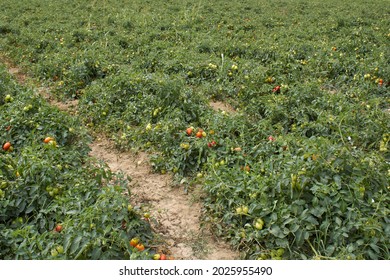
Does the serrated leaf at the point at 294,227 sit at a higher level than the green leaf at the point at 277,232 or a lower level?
higher

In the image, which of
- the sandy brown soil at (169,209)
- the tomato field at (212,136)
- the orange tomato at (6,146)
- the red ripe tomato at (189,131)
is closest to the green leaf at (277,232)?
the tomato field at (212,136)

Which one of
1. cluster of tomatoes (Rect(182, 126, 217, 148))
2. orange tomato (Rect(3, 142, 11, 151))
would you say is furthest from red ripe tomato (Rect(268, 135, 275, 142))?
orange tomato (Rect(3, 142, 11, 151))

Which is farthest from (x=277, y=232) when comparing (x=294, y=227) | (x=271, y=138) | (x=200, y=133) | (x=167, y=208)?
(x=200, y=133)

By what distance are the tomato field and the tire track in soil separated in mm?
103

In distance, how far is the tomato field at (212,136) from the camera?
9.03ft

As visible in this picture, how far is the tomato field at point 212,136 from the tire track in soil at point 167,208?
103 millimetres

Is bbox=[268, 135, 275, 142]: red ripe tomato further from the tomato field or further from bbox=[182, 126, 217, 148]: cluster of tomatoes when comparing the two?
bbox=[182, 126, 217, 148]: cluster of tomatoes

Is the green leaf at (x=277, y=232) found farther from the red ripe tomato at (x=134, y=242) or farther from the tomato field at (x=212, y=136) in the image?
the red ripe tomato at (x=134, y=242)

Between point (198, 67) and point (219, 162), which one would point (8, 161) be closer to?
point (219, 162)

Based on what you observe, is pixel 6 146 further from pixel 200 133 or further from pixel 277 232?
pixel 277 232

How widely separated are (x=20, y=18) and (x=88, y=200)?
8.41 meters

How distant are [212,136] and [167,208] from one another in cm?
84

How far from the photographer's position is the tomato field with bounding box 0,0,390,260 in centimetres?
275
